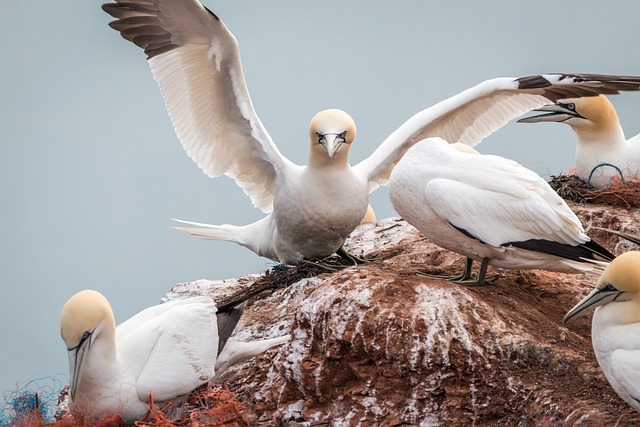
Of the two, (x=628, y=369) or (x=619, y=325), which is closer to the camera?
(x=628, y=369)

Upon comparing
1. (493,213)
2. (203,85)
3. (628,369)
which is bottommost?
(628,369)

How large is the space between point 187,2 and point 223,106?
37.7 inches

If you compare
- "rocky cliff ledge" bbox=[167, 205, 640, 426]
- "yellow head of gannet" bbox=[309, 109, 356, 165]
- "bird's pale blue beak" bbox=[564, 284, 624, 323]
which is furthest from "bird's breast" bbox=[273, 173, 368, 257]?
"bird's pale blue beak" bbox=[564, 284, 624, 323]

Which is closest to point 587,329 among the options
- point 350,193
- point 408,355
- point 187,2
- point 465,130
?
point 408,355

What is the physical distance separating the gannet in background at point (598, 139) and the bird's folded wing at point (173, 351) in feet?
14.3

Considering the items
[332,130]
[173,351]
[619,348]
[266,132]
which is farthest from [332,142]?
[619,348]

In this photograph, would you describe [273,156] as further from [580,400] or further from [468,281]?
[580,400]

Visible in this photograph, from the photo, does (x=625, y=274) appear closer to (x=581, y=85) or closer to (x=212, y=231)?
(x=581, y=85)

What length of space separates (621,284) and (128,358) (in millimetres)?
2694

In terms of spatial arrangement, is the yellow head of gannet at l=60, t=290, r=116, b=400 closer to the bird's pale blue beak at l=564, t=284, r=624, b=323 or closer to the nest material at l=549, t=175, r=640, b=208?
the bird's pale blue beak at l=564, t=284, r=624, b=323

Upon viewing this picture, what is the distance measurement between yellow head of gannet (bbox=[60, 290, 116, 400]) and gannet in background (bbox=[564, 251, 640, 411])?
8.31 feet

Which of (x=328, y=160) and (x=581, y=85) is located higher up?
(x=581, y=85)

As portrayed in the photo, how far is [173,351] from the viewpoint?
597 centimetres

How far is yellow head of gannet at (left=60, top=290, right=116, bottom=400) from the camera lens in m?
5.81
